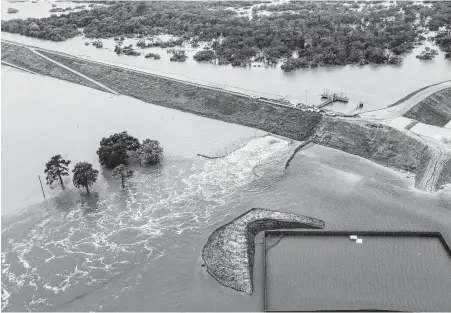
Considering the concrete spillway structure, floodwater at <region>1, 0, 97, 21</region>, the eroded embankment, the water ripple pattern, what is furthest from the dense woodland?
the concrete spillway structure

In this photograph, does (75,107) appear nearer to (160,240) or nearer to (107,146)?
(107,146)

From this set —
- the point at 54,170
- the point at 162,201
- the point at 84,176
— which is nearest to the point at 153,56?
the point at 54,170

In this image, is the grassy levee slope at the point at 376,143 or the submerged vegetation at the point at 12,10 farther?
the submerged vegetation at the point at 12,10

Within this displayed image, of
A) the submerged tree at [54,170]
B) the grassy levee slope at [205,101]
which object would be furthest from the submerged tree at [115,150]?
the grassy levee slope at [205,101]

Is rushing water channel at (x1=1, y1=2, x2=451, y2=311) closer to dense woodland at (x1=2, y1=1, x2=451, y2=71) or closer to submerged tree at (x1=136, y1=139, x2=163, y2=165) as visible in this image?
submerged tree at (x1=136, y1=139, x2=163, y2=165)

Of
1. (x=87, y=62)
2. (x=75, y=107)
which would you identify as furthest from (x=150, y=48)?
(x=75, y=107)

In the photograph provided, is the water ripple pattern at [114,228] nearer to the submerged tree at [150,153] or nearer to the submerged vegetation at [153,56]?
the submerged tree at [150,153]

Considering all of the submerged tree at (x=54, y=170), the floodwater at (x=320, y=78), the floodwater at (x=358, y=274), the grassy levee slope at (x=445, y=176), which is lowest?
the floodwater at (x=358, y=274)

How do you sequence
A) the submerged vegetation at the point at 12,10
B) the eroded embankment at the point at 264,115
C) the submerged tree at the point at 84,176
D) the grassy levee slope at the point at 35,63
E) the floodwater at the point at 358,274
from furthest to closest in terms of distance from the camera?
the submerged vegetation at the point at 12,10
the grassy levee slope at the point at 35,63
the eroded embankment at the point at 264,115
the submerged tree at the point at 84,176
the floodwater at the point at 358,274
